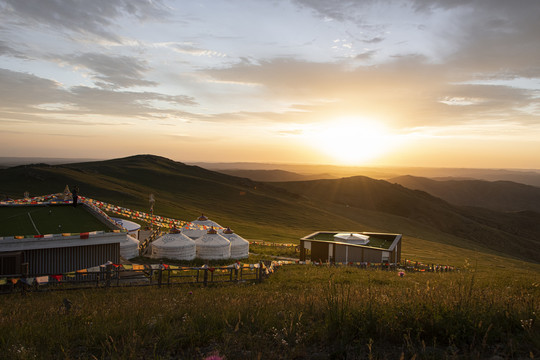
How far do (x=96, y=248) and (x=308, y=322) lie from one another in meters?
17.6

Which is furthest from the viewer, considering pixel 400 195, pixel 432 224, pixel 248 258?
pixel 400 195

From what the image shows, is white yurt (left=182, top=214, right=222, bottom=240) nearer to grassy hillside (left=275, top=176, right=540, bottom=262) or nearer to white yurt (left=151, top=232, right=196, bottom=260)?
white yurt (left=151, top=232, right=196, bottom=260)

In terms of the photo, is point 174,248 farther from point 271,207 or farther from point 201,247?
point 271,207

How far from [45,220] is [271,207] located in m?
62.6

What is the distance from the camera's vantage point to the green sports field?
1856 cm

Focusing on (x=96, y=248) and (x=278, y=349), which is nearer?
(x=278, y=349)

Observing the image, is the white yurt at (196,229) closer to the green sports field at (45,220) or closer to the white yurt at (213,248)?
the white yurt at (213,248)

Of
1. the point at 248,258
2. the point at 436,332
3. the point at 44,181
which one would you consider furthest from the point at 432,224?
the point at 436,332

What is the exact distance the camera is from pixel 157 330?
514cm

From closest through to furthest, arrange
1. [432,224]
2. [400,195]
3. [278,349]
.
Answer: [278,349] < [432,224] < [400,195]

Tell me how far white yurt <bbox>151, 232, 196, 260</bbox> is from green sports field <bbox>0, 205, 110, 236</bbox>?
6.46m

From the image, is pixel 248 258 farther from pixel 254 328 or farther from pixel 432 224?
pixel 432 224

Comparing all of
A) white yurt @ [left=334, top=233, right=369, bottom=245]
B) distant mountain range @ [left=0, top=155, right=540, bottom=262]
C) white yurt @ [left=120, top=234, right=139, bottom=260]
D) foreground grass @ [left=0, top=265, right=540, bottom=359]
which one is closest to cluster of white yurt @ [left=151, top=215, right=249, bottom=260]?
white yurt @ [left=120, top=234, right=139, bottom=260]

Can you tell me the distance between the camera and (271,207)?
268ft
